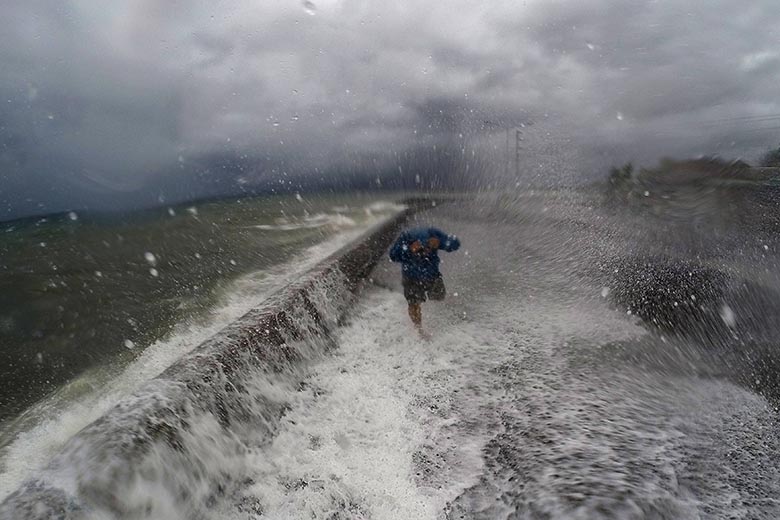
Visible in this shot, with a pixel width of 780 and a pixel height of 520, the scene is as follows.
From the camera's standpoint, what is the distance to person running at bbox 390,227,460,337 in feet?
16.3

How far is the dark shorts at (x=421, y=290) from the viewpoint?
5.05m

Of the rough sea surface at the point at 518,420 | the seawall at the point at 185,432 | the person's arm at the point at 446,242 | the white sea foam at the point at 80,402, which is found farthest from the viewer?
the person's arm at the point at 446,242

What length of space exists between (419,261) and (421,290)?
1.12 feet

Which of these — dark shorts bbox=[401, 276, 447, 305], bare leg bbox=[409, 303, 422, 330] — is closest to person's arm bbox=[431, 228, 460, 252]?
dark shorts bbox=[401, 276, 447, 305]

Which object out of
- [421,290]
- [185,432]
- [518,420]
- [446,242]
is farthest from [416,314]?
[185,432]

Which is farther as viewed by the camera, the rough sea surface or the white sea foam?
the white sea foam

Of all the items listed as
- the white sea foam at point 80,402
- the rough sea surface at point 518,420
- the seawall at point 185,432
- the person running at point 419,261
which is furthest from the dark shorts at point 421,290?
the white sea foam at point 80,402

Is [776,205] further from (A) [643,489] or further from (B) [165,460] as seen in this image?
(B) [165,460]

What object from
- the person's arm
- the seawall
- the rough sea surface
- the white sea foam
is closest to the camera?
the seawall

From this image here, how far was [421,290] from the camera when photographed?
5086 millimetres

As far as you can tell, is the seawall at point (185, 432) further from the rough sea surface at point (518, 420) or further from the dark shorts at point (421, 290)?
the dark shorts at point (421, 290)

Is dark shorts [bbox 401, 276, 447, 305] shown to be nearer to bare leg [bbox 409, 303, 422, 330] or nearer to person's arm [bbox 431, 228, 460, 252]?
bare leg [bbox 409, 303, 422, 330]

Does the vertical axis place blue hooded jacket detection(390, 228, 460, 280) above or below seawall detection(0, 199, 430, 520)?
above

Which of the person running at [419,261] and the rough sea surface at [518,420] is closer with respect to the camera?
the rough sea surface at [518,420]
